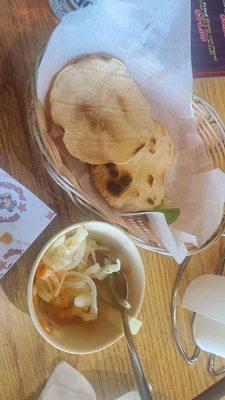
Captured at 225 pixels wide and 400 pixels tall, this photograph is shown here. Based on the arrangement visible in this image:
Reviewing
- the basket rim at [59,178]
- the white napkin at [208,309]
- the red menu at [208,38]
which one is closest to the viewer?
the basket rim at [59,178]

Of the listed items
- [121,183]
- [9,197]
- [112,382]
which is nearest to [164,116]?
[121,183]

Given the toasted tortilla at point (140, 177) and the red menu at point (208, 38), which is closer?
the toasted tortilla at point (140, 177)

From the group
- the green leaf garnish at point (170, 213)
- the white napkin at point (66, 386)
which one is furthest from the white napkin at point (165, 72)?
the white napkin at point (66, 386)

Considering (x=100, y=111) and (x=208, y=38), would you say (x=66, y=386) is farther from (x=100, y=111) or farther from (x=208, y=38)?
(x=208, y=38)

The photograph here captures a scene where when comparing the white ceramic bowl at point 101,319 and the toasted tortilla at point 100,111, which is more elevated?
the toasted tortilla at point 100,111

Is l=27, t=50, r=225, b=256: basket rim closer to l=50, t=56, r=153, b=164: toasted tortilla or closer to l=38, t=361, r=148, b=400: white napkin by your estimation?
l=50, t=56, r=153, b=164: toasted tortilla

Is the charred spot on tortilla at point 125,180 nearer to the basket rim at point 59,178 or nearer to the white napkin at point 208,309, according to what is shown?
the basket rim at point 59,178

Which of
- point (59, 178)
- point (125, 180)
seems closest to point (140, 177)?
point (125, 180)
